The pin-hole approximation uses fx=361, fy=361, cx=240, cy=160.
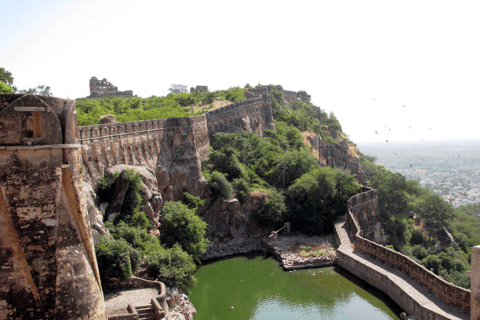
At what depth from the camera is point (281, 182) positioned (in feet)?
111

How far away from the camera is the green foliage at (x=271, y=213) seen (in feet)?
95.4

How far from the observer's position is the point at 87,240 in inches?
345

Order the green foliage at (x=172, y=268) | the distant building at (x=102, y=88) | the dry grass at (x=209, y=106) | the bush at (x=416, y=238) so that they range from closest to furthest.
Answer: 1. the green foliage at (x=172, y=268)
2. the bush at (x=416, y=238)
3. the dry grass at (x=209, y=106)
4. the distant building at (x=102, y=88)

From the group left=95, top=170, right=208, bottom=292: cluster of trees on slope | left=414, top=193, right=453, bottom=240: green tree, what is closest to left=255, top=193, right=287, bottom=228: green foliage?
left=95, top=170, right=208, bottom=292: cluster of trees on slope

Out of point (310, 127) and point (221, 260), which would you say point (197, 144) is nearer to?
point (221, 260)

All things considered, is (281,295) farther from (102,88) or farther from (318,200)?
(102,88)

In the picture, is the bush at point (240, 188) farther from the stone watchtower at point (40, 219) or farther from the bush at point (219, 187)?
the stone watchtower at point (40, 219)

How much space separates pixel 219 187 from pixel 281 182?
7.99 m

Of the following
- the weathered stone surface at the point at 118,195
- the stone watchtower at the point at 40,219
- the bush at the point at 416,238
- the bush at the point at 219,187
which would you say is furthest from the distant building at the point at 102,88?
the stone watchtower at the point at 40,219

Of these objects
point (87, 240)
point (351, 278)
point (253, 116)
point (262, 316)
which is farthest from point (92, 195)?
point (253, 116)

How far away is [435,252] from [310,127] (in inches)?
1017

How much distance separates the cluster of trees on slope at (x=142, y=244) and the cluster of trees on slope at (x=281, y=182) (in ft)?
20.6

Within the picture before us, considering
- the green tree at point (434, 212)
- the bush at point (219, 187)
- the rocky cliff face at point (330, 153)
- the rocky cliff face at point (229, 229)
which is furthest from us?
the rocky cliff face at point (330, 153)

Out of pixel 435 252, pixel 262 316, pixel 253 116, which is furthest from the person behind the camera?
pixel 253 116
